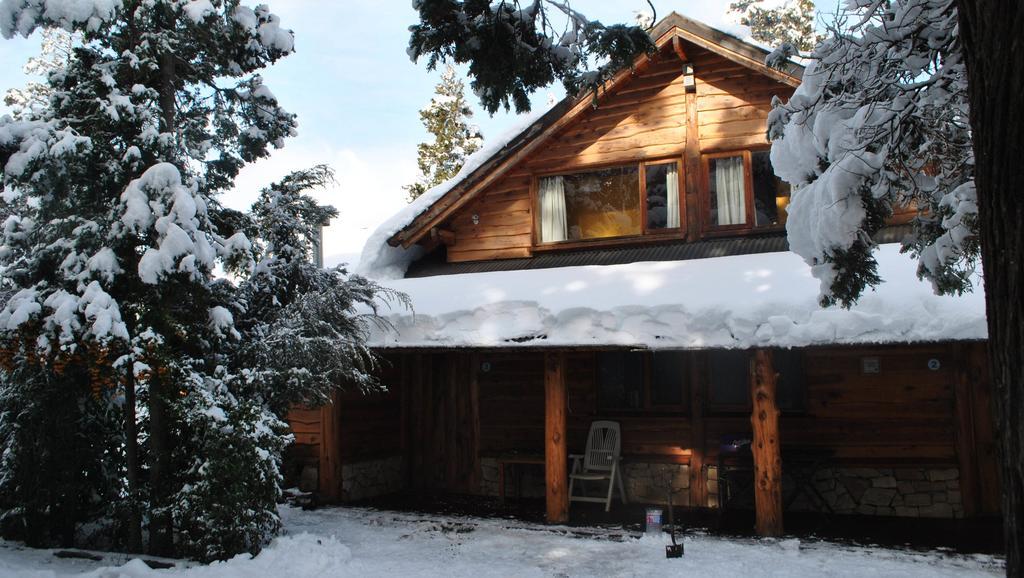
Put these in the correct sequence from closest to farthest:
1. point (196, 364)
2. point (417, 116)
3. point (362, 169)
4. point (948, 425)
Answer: point (196, 364), point (948, 425), point (417, 116), point (362, 169)

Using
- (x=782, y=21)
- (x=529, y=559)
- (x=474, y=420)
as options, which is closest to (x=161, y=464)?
(x=529, y=559)

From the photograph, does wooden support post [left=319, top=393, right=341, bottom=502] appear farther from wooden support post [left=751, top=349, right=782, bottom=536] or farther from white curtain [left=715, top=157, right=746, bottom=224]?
white curtain [left=715, top=157, right=746, bottom=224]

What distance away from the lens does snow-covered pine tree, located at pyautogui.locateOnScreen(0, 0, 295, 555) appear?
288 inches

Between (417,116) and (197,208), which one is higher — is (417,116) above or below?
above

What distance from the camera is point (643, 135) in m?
11.1

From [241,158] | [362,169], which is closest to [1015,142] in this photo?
[241,158]

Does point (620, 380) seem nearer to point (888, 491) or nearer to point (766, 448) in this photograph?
point (766, 448)

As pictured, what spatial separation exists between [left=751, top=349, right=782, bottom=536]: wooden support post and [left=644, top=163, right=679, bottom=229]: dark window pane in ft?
9.70

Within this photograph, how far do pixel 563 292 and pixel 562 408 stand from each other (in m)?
1.45

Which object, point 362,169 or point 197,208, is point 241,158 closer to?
point 197,208

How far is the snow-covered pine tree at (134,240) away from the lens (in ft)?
24.0

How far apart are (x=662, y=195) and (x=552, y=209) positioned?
1.66m

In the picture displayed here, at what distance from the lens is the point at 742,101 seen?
10633mm

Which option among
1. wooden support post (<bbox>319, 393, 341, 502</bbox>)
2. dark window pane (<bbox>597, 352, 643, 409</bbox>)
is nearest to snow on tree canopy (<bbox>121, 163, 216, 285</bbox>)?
wooden support post (<bbox>319, 393, 341, 502</bbox>)
